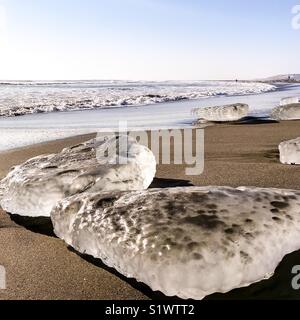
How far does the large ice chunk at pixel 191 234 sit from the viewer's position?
1.72 metres

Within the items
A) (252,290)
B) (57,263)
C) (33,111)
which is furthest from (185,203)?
(33,111)

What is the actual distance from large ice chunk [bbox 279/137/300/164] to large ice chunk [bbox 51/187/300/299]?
77.4 inches

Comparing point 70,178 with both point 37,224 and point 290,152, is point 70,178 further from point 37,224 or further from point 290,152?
point 290,152

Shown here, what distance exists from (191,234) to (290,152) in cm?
261

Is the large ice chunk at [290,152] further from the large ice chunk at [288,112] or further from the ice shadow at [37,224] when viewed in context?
the large ice chunk at [288,112]

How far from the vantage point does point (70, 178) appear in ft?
9.20

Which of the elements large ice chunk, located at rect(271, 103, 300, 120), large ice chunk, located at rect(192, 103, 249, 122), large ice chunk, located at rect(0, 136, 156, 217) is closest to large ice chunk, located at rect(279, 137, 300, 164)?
large ice chunk, located at rect(0, 136, 156, 217)

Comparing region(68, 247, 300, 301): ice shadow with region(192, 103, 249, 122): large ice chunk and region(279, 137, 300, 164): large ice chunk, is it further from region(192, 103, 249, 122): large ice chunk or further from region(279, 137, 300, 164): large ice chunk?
region(192, 103, 249, 122): large ice chunk

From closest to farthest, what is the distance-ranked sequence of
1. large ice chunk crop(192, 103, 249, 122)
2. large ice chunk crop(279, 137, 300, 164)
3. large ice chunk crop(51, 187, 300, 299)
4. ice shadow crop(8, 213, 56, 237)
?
large ice chunk crop(51, 187, 300, 299) < ice shadow crop(8, 213, 56, 237) < large ice chunk crop(279, 137, 300, 164) < large ice chunk crop(192, 103, 249, 122)

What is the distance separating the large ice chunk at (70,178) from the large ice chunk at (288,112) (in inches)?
251

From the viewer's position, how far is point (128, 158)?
3016mm

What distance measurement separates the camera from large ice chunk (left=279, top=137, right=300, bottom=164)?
404 centimetres

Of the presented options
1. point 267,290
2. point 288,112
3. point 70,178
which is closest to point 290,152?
point 70,178
